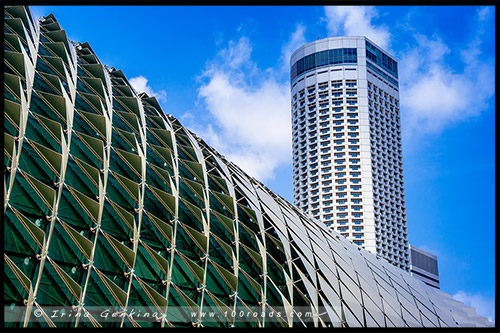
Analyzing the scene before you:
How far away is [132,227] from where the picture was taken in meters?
23.2

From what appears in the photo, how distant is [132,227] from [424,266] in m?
144

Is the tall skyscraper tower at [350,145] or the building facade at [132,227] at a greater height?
the tall skyscraper tower at [350,145]

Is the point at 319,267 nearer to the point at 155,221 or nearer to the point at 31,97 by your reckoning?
the point at 155,221

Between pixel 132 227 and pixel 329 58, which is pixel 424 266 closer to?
pixel 329 58

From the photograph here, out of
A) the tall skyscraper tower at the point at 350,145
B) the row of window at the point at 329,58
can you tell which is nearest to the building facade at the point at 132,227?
the tall skyscraper tower at the point at 350,145

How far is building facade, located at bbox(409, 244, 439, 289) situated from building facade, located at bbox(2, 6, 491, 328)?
119 m

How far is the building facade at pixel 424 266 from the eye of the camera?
151m

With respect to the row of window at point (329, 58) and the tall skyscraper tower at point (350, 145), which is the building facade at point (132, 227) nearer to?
the tall skyscraper tower at point (350, 145)

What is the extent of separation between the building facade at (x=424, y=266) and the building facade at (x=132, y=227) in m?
119

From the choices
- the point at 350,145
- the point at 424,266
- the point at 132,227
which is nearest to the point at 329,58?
the point at 350,145

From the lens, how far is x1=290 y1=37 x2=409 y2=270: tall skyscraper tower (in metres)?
142

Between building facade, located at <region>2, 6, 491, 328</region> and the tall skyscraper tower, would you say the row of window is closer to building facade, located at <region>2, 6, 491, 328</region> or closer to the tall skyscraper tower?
the tall skyscraper tower

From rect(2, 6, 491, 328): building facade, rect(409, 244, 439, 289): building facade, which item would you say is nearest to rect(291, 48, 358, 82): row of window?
rect(409, 244, 439, 289): building facade

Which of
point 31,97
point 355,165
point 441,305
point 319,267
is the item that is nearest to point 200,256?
point 319,267
